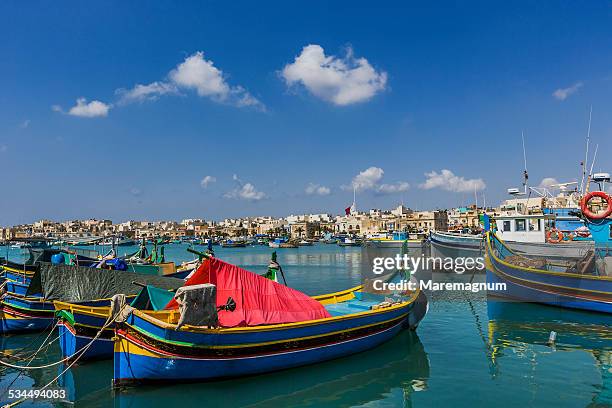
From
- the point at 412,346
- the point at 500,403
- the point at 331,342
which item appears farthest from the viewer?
the point at 412,346

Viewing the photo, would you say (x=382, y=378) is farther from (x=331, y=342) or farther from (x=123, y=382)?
(x=123, y=382)

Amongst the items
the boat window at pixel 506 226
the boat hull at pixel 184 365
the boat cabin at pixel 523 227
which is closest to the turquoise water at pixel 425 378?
the boat hull at pixel 184 365

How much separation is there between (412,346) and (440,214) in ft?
421

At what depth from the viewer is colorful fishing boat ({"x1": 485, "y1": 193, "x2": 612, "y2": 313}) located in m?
18.9

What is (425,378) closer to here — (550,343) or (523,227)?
(550,343)

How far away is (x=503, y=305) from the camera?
22.4 m

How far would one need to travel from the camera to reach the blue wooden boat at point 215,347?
34.2 ft

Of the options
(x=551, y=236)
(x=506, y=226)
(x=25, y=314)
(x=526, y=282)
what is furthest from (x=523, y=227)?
(x=25, y=314)

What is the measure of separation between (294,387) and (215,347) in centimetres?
253

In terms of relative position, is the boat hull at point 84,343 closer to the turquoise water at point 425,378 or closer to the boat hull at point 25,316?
the turquoise water at point 425,378

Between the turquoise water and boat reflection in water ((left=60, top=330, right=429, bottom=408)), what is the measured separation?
0.03 metres

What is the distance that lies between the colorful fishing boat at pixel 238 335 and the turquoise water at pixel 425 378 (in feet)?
1.43

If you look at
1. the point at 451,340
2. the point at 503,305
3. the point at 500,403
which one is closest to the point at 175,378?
the point at 500,403

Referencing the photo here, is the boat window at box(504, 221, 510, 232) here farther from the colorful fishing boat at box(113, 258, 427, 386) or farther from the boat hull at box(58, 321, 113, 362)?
the boat hull at box(58, 321, 113, 362)
